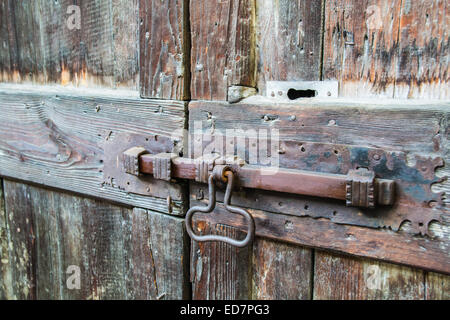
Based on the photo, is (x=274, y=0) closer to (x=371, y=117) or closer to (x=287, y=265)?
(x=371, y=117)

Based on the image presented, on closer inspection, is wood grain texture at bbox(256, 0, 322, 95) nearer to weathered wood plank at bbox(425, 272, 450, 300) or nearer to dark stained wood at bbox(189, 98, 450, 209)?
dark stained wood at bbox(189, 98, 450, 209)

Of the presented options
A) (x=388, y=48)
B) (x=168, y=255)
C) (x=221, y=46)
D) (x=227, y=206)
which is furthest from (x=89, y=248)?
(x=388, y=48)

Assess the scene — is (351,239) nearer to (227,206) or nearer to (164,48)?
(227,206)

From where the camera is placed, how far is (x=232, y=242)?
2.30 ft

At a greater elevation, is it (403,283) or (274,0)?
(274,0)

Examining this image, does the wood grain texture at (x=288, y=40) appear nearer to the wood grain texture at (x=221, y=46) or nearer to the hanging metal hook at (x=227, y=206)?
the wood grain texture at (x=221, y=46)

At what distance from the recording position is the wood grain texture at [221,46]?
74 centimetres

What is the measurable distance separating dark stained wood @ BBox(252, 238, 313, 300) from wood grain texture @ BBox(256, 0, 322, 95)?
330 millimetres

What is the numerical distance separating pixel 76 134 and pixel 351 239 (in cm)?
74

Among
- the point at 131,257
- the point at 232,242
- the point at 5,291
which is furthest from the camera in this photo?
the point at 5,291

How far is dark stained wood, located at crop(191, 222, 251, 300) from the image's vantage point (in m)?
0.81

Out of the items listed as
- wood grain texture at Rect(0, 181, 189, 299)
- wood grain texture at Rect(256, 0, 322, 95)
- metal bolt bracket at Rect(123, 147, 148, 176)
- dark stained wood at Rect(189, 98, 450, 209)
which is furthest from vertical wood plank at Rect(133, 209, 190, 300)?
wood grain texture at Rect(256, 0, 322, 95)

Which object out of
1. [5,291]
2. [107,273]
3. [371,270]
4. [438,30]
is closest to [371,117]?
[438,30]

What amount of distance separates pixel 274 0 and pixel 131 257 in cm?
72
